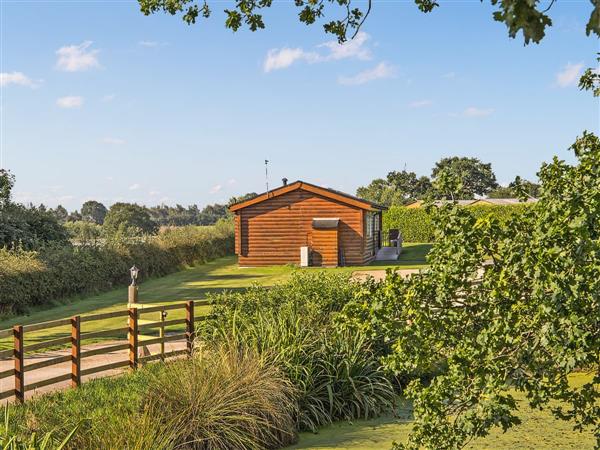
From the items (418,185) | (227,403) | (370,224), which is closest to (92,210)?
(418,185)

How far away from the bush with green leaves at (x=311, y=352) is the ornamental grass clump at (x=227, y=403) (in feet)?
1.54

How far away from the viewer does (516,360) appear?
475 cm

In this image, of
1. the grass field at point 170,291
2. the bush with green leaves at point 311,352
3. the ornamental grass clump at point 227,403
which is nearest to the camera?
the ornamental grass clump at point 227,403

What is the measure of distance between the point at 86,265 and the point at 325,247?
472 inches

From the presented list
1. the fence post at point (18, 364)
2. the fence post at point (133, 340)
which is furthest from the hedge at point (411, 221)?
the fence post at point (18, 364)

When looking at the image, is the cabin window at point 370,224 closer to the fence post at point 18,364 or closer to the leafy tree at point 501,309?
the fence post at point 18,364

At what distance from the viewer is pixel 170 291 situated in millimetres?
24359

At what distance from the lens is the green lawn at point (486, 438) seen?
306 inches

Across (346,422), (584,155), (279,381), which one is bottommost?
(346,422)

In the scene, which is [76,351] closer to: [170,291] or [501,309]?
[501,309]

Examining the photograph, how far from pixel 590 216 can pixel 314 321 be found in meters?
6.89

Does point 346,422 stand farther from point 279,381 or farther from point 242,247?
point 242,247

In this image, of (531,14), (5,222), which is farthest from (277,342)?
(5,222)

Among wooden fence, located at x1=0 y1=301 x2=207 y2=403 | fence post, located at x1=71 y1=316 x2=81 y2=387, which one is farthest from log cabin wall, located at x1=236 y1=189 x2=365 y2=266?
fence post, located at x1=71 y1=316 x2=81 y2=387
